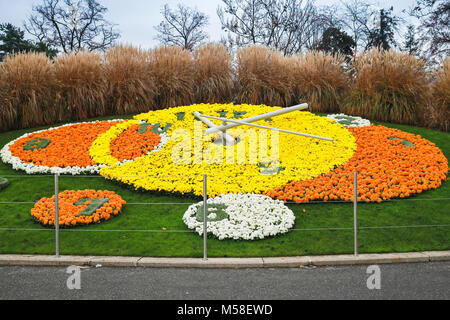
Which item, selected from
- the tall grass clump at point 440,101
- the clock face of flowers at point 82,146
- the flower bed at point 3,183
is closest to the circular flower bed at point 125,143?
the clock face of flowers at point 82,146

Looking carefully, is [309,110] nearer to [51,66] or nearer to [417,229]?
[417,229]

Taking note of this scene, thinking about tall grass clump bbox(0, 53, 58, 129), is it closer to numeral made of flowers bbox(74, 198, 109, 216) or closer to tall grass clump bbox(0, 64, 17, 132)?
tall grass clump bbox(0, 64, 17, 132)

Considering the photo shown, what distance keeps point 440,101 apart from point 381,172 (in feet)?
16.0

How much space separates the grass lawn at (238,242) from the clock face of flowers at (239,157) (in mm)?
691

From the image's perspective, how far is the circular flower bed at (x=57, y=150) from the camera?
8648 millimetres

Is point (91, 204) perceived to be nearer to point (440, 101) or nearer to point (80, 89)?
point (80, 89)

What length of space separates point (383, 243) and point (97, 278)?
3.65 metres

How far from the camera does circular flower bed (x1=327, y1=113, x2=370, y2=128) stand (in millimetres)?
10750

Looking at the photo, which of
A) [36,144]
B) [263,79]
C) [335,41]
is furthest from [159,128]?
[335,41]

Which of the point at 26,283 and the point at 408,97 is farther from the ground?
the point at 408,97

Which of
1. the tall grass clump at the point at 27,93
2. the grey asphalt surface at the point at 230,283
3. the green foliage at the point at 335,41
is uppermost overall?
the green foliage at the point at 335,41

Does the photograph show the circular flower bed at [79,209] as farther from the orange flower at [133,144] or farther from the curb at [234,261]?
the orange flower at [133,144]
